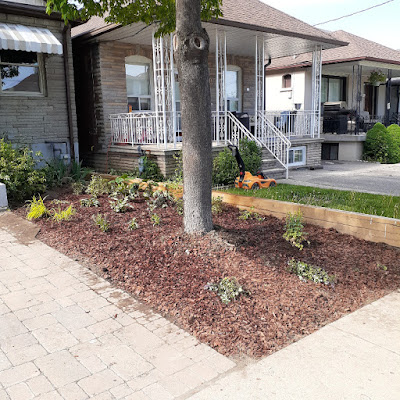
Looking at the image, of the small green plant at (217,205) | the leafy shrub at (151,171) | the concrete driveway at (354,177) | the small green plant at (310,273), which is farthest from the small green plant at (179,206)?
the concrete driveway at (354,177)

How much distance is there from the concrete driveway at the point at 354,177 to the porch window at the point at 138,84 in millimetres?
4975

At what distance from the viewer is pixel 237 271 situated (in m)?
4.41

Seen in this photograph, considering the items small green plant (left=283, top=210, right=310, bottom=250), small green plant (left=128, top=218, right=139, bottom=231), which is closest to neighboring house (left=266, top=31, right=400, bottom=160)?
small green plant (left=283, top=210, right=310, bottom=250)

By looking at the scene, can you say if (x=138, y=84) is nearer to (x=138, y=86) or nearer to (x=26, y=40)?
(x=138, y=86)

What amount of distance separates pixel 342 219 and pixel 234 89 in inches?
400

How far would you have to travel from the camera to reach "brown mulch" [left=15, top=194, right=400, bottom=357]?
3.43 m

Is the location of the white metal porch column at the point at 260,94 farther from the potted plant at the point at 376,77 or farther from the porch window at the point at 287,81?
the potted plant at the point at 376,77

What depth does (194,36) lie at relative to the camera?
188 inches

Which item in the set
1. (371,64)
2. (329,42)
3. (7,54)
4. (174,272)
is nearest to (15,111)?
(7,54)

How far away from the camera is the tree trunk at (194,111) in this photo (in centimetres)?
482

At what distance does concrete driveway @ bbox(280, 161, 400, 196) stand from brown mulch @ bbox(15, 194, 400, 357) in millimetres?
3968

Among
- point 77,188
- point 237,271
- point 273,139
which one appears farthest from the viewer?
point 273,139

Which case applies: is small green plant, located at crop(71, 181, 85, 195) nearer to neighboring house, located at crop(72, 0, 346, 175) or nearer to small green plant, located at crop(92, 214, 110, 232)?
neighboring house, located at crop(72, 0, 346, 175)

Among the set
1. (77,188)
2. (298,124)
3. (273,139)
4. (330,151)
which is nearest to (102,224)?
(77,188)
